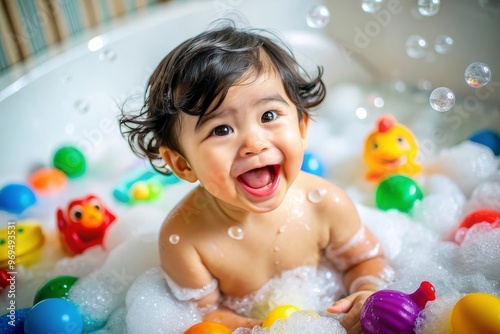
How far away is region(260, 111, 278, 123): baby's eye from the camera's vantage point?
0.94m

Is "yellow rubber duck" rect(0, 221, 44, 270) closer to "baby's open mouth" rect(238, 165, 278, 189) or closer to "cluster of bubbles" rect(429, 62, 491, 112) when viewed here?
"baby's open mouth" rect(238, 165, 278, 189)

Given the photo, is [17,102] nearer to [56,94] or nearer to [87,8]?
[56,94]

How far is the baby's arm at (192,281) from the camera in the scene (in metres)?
1.08

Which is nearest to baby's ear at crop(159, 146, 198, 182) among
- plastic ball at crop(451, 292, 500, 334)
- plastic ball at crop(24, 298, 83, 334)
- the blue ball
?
plastic ball at crop(24, 298, 83, 334)

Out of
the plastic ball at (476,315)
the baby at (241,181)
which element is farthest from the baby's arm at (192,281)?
the plastic ball at (476,315)

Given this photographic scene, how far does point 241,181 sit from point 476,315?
0.41 metres

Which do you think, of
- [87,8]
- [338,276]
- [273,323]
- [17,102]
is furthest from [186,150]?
[87,8]

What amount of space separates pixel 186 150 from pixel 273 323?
0.34m

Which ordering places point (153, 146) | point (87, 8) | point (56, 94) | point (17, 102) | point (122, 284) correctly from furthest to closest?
1. point (87, 8)
2. point (56, 94)
3. point (17, 102)
4. point (122, 284)
5. point (153, 146)

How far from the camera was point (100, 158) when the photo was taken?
169cm

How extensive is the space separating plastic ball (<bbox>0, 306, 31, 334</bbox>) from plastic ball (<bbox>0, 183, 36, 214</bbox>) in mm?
399

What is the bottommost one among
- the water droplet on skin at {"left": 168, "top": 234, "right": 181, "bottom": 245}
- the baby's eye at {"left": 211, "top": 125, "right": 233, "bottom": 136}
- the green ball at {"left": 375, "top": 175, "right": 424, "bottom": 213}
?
the green ball at {"left": 375, "top": 175, "right": 424, "bottom": 213}

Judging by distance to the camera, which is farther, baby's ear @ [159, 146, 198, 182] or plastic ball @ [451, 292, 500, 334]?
baby's ear @ [159, 146, 198, 182]

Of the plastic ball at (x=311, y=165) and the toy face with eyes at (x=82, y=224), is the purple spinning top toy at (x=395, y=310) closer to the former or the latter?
the plastic ball at (x=311, y=165)
